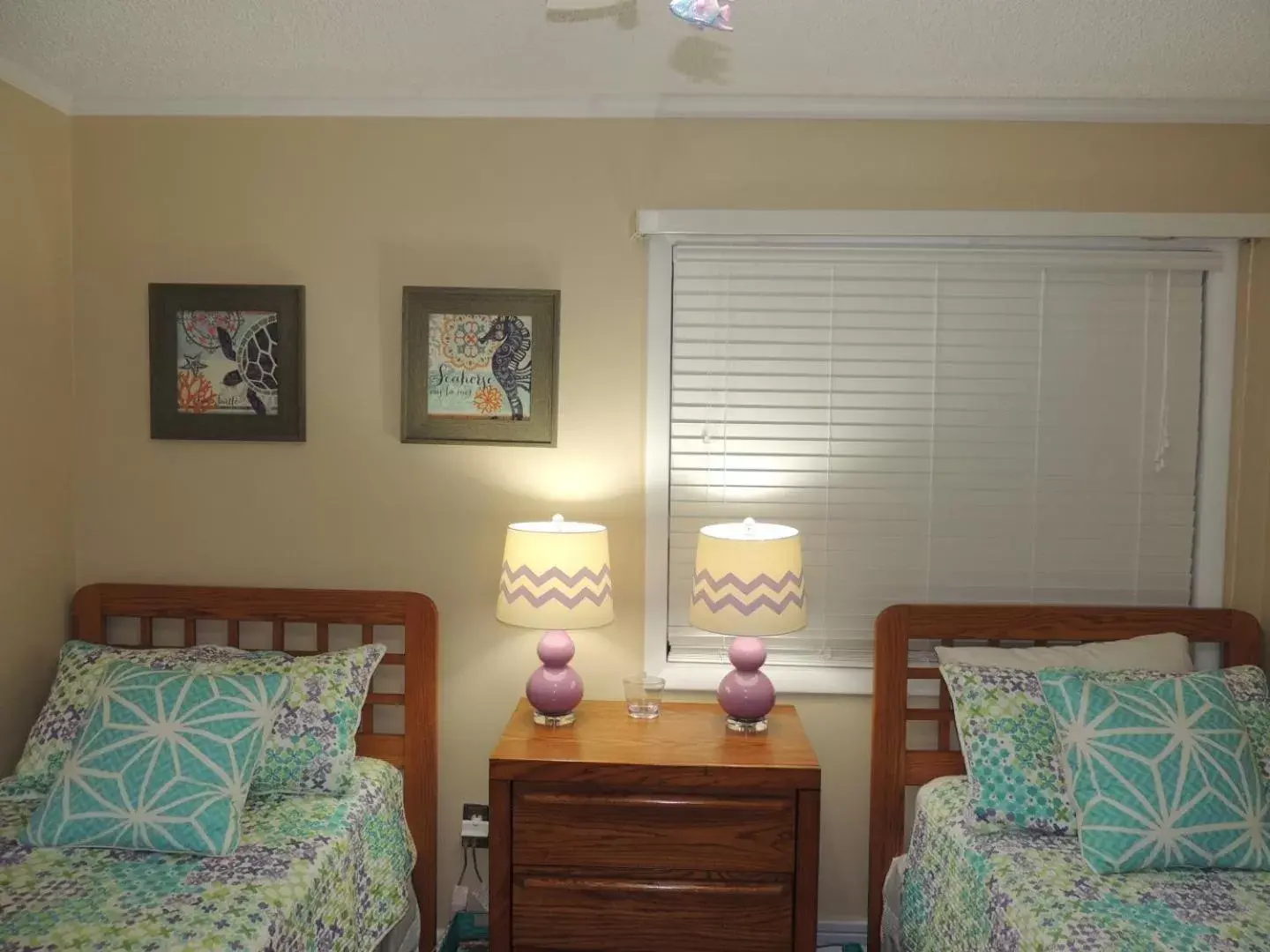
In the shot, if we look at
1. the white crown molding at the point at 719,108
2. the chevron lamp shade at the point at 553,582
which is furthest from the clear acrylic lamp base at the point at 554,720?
the white crown molding at the point at 719,108

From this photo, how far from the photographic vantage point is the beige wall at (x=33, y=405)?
240 cm

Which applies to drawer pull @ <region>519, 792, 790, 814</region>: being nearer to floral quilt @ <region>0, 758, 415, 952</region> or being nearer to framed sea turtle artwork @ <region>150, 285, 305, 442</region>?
floral quilt @ <region>0, 758, 415, 952</region>

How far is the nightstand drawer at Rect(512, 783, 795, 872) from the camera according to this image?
221cm

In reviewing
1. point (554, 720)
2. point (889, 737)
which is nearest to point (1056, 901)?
point (889, 737)

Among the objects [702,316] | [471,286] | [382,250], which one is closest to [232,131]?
[382,250]

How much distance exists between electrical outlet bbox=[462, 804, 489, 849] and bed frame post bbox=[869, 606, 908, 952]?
3.48ft

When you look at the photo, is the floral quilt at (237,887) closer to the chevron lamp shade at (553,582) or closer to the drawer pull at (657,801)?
the drawer pull at (657,801)

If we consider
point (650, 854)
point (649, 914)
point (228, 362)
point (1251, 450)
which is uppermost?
point (228, 362)

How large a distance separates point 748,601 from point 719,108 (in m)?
1.31

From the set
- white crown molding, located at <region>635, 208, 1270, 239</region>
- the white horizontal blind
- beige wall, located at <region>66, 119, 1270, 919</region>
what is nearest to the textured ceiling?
beige wall, located at <region>66, 119, 1270, 919</region>

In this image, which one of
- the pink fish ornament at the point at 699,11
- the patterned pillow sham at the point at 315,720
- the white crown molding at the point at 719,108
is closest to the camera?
the pink fish ornament at the point at 699,11

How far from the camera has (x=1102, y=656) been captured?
95.7 inches

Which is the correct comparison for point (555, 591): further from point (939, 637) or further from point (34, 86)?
point (34, 86)

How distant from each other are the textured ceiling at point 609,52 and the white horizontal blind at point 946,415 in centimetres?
44
